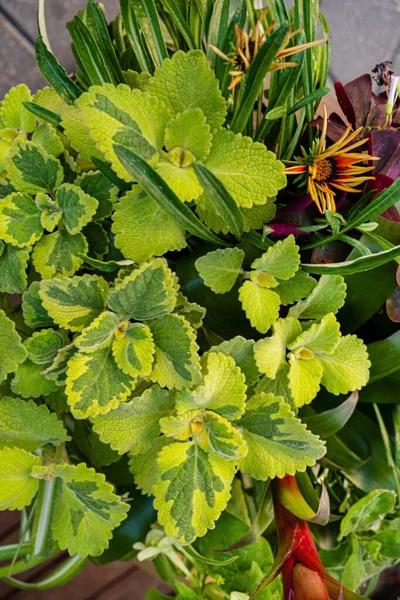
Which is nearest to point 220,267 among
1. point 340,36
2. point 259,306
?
point 259,306

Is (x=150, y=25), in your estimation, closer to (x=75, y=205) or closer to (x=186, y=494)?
(x=75, y=205)

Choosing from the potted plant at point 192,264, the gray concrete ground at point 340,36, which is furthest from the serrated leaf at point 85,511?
the gray concrete ground at point 340,36

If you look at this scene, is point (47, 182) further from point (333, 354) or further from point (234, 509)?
point (234, 509)

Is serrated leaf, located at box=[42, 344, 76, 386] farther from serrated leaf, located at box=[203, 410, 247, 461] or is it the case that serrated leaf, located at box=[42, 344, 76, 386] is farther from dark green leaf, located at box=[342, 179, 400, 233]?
dark green leaf, located at box=[342, 179, 400, 233]

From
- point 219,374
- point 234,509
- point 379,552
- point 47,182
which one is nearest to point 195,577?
point 234,509

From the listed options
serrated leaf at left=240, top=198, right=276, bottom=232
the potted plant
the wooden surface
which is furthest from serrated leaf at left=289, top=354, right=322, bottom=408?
the wooden surface

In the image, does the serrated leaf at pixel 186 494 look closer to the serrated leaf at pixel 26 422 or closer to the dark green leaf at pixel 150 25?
the serrated leaf at pixel 26 422

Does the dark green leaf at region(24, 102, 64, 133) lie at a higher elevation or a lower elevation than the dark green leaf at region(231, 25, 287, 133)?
higher
